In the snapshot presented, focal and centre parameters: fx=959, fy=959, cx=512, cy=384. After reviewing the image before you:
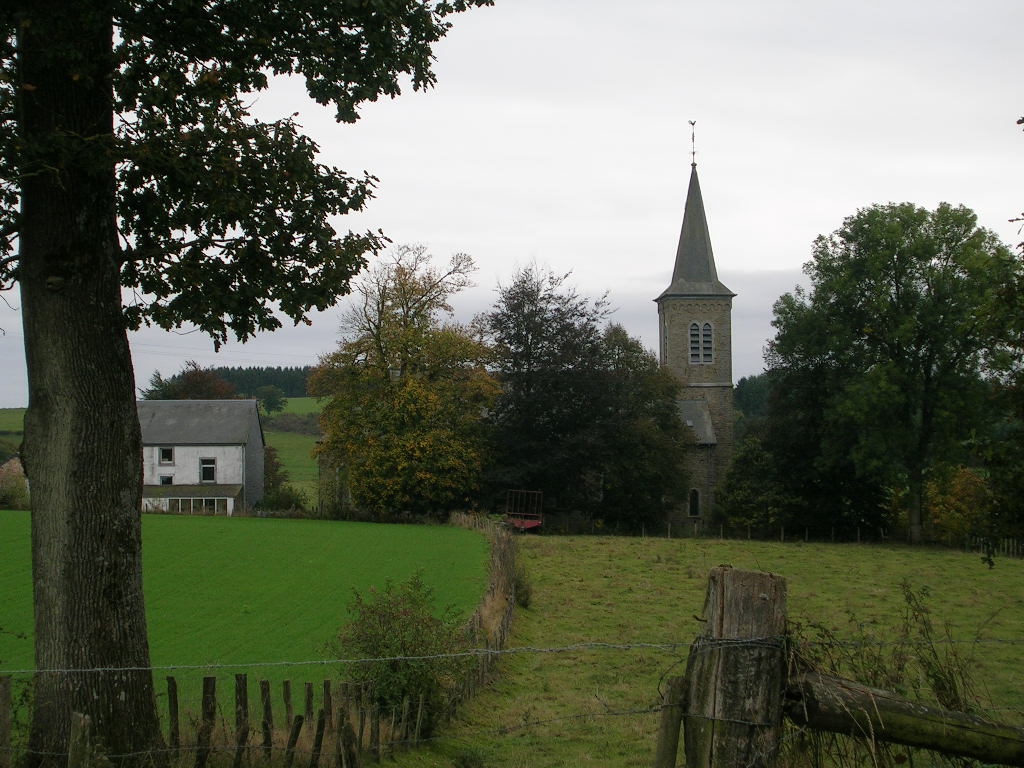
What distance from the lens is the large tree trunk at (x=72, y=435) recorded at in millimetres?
7195

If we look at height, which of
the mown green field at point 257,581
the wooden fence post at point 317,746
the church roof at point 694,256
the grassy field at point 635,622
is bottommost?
the grassy field at point 635,622

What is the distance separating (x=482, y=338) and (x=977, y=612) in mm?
33496

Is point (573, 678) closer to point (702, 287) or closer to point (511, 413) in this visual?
point (511, 413)

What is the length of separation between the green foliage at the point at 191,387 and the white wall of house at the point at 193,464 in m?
20.3

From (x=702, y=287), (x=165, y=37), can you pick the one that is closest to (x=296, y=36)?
(x=165, y=37)

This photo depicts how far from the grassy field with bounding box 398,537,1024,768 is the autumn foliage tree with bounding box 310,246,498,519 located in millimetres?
8802

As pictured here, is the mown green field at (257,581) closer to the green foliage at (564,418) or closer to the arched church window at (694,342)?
the green foliage at (564,418)

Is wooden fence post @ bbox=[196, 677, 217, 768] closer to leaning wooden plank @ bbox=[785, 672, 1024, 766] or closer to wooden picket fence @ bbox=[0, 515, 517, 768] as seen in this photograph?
wooden picket fence @ bbox=[0, 515, 517, 768]

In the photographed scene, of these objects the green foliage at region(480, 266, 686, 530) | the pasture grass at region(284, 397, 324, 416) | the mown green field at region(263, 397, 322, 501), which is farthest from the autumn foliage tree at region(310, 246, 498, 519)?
the pasture grass at region(284, 397, 324, 416)

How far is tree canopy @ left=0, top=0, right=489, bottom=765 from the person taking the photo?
7.14m

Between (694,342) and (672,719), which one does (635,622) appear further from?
(694,342)

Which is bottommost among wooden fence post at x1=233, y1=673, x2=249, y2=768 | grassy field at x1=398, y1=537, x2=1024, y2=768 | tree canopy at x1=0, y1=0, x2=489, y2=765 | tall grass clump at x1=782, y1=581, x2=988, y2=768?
grassy field at x1=398, y1=537, x2=1024, y2=768

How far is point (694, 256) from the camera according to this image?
73.0m

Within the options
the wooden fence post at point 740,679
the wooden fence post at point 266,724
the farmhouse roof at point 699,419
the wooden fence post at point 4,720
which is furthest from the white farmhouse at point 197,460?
the wooden fence post at point 740,679
